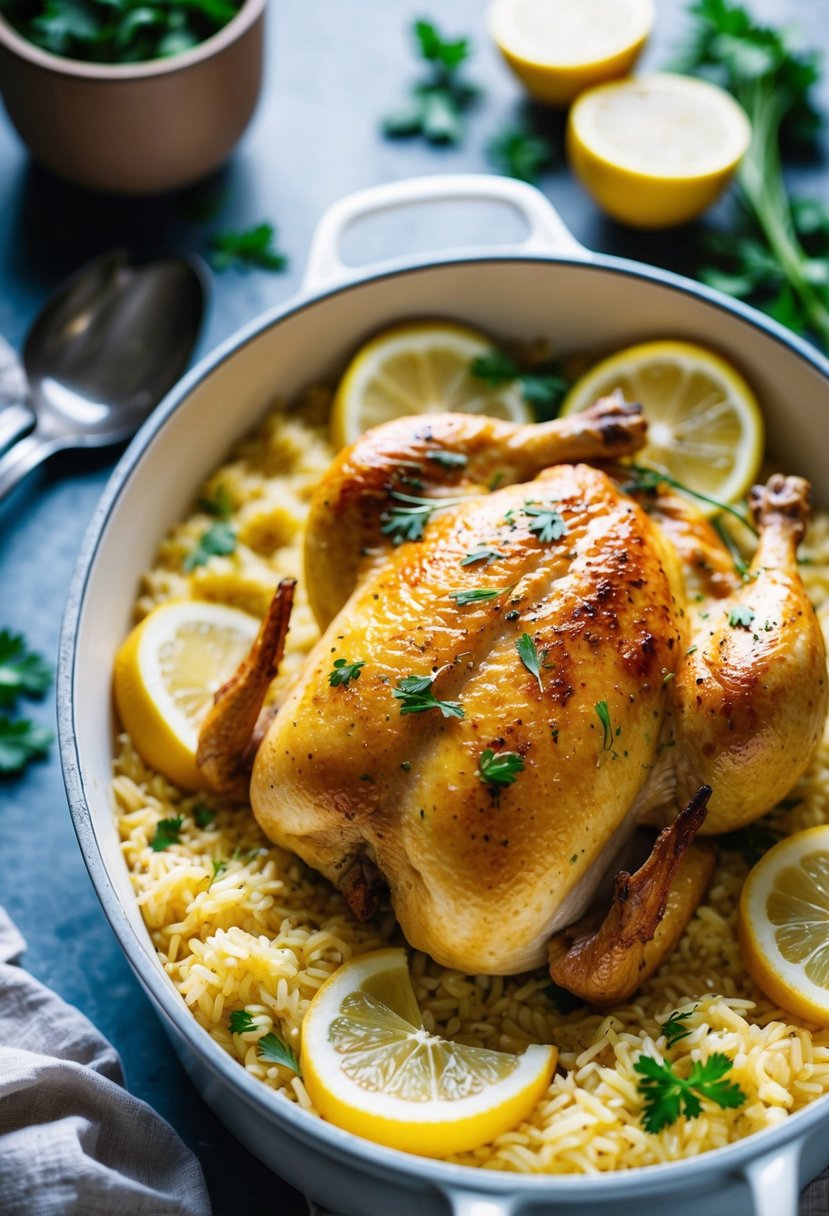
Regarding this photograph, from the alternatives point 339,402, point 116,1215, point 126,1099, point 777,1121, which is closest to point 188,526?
point 339,402

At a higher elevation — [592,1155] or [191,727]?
[191,727]

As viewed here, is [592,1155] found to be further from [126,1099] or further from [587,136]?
[587,136]

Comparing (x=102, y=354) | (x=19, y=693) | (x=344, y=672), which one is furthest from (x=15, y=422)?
(x=344, y=672)

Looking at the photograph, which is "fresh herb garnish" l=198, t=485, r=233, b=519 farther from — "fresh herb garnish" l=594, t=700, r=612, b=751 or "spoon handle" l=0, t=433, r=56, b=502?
"fresh herb garnish" l=594, t=700, r=612, b=751

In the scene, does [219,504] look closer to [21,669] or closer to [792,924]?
[21,669]

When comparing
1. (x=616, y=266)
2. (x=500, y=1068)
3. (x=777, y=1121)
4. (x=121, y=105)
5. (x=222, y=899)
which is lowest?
(x=777, y=1121)

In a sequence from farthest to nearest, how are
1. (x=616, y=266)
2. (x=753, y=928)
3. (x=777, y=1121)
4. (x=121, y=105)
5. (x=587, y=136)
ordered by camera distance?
(x=587, y=136)
(x=121, y=105)
(x=616, y=266)
(x=753, y=928)
(x=777, y=1121)

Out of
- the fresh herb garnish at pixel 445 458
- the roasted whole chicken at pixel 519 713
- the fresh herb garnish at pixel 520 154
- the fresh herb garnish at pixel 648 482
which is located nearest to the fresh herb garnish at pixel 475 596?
the roasted whole chicken at pixel 519 713

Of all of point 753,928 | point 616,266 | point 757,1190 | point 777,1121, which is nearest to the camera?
point 757,1190
